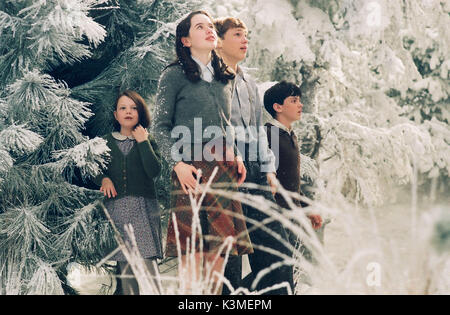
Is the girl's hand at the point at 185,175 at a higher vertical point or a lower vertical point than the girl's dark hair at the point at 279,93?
lower

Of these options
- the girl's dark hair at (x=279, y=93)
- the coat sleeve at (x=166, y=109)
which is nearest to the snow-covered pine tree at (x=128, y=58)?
the girl's dark hair at (x=279, y=93)

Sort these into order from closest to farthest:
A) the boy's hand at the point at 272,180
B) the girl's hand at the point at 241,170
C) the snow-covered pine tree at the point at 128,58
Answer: the girl's hand at the point at 241,170
the boy's hand at the point at 272,180
the snow-covered pine tree at the point at 128,58

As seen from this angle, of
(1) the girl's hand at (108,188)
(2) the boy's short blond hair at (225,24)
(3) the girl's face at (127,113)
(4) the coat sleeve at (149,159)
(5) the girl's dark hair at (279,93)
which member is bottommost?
(1) the girl's hand at (108,188)

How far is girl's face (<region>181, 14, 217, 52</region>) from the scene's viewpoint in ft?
12.4

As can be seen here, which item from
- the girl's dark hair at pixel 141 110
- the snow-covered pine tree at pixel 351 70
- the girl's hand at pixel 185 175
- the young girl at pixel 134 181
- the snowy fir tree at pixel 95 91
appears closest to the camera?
the girl's hand at pixel 185 175

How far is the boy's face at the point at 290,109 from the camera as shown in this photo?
14.2 ft

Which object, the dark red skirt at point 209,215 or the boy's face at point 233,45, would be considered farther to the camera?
the boy's face at point 233,45

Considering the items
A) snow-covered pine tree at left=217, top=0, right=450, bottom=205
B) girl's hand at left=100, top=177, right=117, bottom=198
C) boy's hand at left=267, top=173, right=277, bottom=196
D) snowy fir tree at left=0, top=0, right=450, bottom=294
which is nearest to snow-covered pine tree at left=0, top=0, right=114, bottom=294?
snowy fir tree at left=0, top=0, right=450, bottom=294

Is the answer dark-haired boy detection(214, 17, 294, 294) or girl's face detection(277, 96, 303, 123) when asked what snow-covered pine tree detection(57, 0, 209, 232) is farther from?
girl's face detection(277, 96, 303, 123)

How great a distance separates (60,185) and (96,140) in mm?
682

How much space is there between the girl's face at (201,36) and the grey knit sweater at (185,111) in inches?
7.7

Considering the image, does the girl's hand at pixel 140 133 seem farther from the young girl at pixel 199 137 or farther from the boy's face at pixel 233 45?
the boy's face at pixel 233 45

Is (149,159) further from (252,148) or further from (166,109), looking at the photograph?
(252,148)
